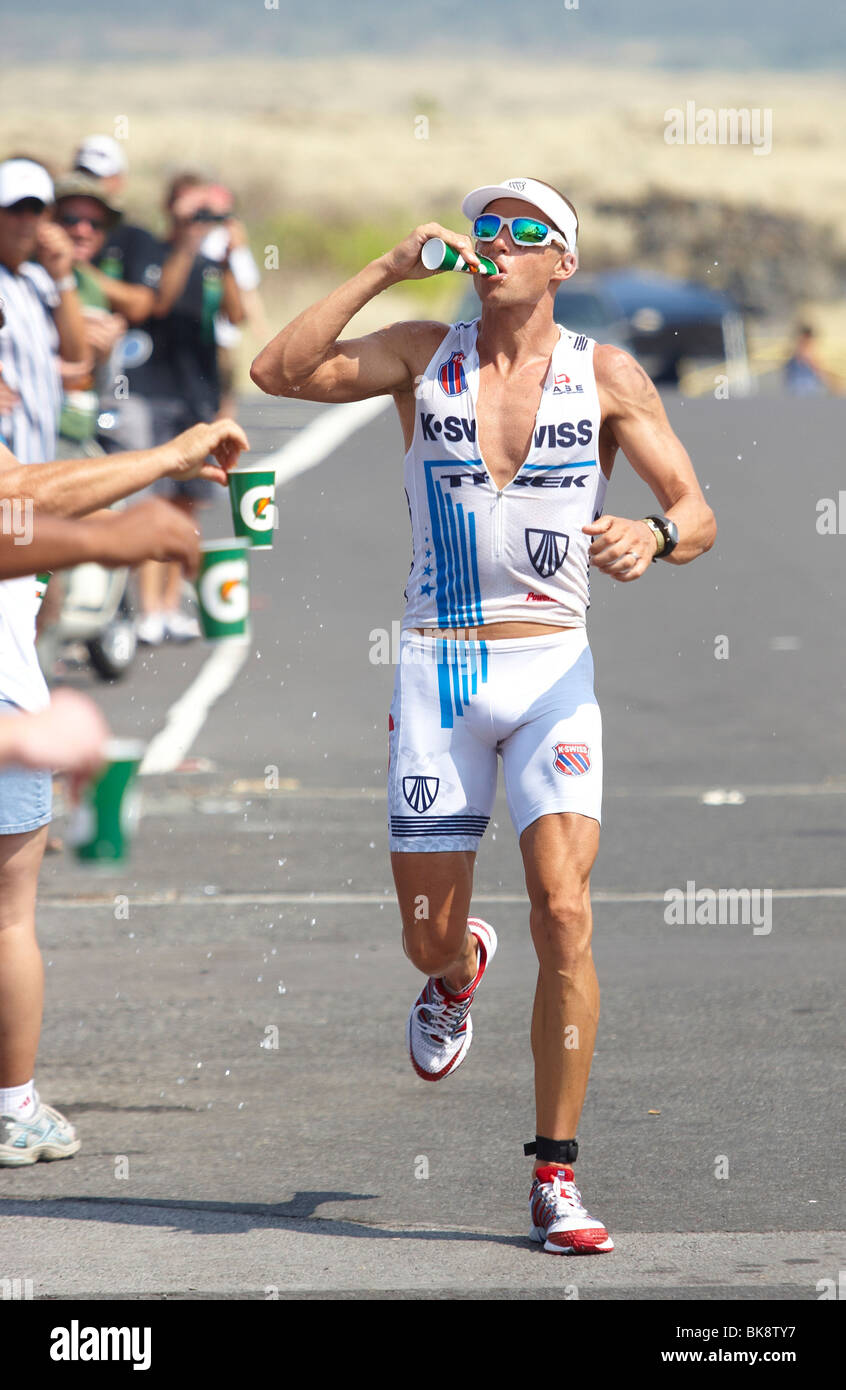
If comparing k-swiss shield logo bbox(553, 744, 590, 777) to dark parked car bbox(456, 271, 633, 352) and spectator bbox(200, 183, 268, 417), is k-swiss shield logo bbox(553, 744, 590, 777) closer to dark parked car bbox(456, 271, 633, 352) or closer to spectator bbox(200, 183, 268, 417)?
spectator bbox(200, 183, 268, 417)

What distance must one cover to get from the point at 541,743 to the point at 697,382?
132 ft

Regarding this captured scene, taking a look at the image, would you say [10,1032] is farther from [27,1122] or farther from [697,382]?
[697,382]

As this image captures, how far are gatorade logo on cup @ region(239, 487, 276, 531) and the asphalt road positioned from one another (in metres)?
0.89

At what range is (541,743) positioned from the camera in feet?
17.4

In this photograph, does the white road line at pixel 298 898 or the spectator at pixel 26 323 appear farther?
the white road line at pixel 298 898

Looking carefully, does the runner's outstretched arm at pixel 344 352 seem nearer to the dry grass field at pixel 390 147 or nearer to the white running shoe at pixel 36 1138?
the white running shoe at pixel 36 1138

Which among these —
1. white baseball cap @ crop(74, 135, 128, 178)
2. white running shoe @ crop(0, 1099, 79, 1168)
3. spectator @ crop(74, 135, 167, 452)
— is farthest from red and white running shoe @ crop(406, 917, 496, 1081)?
spectator @ crop(74, 135, 167, 452)

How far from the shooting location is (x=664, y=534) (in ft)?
17.2

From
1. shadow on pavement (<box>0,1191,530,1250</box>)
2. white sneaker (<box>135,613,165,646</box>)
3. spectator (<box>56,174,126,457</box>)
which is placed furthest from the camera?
white sneaker (<box>135,613,165,646</box>)

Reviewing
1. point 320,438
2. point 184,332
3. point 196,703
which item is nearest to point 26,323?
point 196,703

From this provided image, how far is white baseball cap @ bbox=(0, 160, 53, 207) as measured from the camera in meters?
6.22

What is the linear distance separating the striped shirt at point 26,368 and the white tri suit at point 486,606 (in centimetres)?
132

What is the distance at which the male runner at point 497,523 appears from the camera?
17.6 feet

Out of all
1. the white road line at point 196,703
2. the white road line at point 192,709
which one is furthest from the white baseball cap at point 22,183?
the white road line at point 192,709
